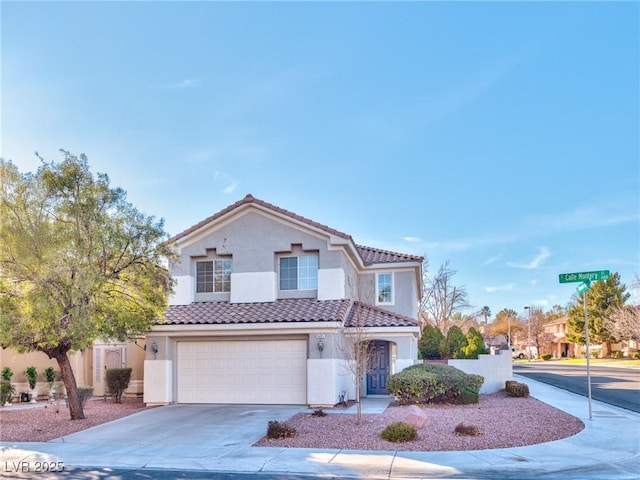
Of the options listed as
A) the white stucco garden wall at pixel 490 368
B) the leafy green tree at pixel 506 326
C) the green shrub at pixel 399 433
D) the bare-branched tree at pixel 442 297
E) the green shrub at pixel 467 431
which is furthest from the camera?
the leafy green tree at pixel 506 326

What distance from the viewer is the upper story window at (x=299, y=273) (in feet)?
66.4

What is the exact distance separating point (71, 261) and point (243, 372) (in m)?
7.03

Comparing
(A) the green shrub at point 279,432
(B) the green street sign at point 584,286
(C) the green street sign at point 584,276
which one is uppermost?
(C) the green street sign at point 584,276

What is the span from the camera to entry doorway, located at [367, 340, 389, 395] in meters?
21.4

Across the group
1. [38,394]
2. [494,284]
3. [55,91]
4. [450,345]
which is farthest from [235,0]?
[494,284]

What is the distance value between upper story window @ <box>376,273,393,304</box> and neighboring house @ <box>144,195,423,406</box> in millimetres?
1800

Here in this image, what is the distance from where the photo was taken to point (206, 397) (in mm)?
18797

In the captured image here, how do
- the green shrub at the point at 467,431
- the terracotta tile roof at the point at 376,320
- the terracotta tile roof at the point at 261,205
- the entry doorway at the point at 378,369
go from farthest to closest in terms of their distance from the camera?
the entry doorway at the point at 378,369 → the terracotta tile roof at the point at 261,205 → the terracotta tile roof at the point at 376,320 → the green shrub at the point at 467,431

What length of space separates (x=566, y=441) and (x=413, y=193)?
1465cm

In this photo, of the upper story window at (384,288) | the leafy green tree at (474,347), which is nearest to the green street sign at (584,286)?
the upper story window at (384,288)

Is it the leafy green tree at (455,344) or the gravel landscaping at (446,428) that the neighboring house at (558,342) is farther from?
the gravel landscaping at (446,428)

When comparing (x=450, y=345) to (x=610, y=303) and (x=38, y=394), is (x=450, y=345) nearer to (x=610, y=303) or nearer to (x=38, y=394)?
(x=38, y=394)

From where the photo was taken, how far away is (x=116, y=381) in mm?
19781

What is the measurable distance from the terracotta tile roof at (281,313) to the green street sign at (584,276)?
6021mm
